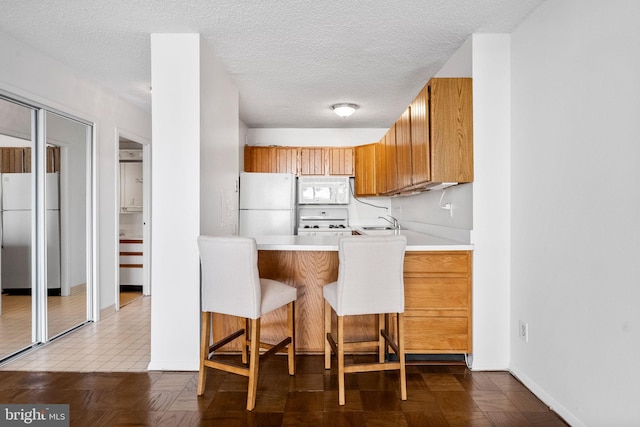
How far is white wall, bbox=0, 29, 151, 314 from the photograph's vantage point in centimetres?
279

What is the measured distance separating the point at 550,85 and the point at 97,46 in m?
3.07

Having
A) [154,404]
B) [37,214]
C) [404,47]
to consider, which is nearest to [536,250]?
[404,47]

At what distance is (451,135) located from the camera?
101 inches

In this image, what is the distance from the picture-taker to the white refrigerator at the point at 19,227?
2.84 meters

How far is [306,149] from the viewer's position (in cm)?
527

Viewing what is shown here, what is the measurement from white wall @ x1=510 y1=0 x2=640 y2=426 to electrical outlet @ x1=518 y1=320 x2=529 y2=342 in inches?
1.4

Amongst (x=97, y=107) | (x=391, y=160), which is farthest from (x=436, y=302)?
(x=97, y=107)

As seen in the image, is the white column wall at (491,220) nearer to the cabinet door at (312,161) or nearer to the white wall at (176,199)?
the white wall at (176,199)

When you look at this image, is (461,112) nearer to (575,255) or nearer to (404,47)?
(404,47)

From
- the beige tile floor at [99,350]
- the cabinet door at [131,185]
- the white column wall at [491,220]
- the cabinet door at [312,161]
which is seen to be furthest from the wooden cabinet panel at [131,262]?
the white column wall at [491,220]

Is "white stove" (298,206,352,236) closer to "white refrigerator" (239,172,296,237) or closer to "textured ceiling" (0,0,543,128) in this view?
"white refrigerator" (239,172,296,237)

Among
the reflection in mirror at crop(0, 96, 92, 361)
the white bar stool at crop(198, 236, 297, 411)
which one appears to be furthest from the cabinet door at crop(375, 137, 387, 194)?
the reflection in mirror at crop(0, 96, 92, 361)

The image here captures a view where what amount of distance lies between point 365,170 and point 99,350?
11.7ft

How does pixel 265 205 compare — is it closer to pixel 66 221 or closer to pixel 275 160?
pixel 275 160
